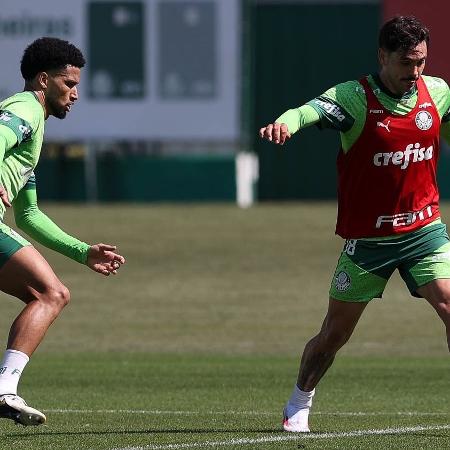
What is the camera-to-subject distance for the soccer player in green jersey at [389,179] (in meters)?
9.13

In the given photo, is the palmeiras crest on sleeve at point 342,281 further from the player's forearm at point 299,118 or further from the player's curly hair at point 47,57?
the player's curly hair at point 47,57

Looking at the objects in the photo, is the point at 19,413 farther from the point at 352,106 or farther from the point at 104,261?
the point at 352,106

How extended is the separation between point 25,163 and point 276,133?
1541 millimetres

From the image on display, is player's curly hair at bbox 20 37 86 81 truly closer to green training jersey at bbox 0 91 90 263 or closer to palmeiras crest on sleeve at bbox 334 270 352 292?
green training jersey at bbox 0 91 90 263

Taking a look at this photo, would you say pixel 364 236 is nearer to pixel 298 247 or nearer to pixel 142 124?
pixel 298 247

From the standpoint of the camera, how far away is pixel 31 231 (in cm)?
948

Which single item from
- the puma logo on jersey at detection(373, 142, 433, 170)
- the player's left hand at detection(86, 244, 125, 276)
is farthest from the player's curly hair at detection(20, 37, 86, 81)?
the puma logo on jersey at detection(373, 142, 433, 170)

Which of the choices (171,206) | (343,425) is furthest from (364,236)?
(171,206)

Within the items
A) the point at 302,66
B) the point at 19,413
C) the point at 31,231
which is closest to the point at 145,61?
the point at 302,66

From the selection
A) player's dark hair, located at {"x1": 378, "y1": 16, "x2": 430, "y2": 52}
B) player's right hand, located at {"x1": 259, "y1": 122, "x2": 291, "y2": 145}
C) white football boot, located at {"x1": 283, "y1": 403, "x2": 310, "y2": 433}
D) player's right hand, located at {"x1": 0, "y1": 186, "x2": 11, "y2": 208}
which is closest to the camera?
player's right hand, located at {"x1": 0, "y1": 186, "x2": 11, "y2": 208}

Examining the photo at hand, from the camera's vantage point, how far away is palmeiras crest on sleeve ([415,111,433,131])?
922 cm

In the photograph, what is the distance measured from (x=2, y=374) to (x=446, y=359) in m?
7.49

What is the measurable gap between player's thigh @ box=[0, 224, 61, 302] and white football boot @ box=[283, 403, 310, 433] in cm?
162

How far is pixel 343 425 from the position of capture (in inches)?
389
